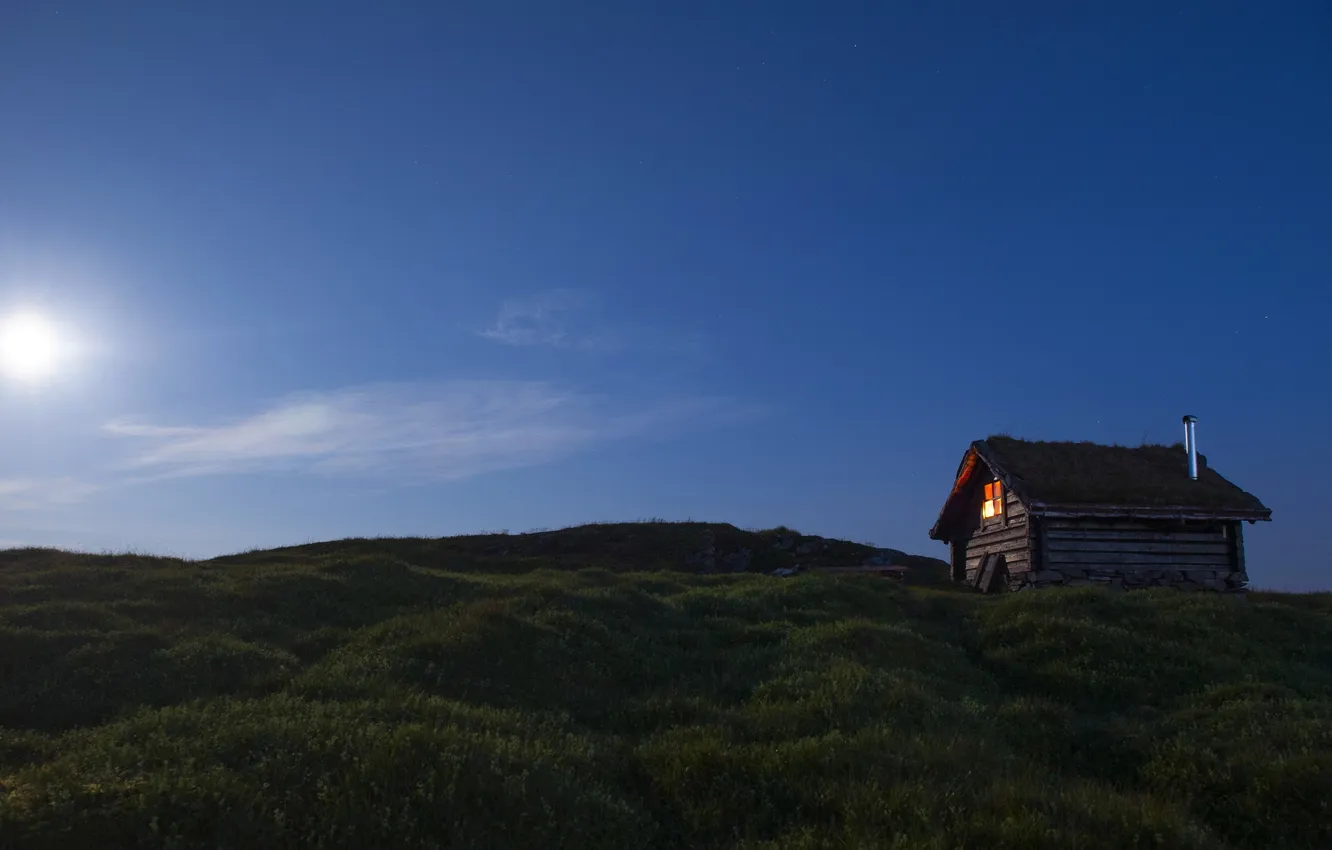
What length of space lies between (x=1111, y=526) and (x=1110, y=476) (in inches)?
87.9

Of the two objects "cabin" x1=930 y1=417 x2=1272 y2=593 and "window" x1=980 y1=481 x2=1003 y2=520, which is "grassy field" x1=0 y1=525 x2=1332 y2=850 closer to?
"cabin" x1=930 y1=417 x2=1272 y2=593

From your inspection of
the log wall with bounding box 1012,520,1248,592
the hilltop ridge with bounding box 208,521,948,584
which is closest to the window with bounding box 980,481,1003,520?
the log wall with bounding box 1012,520,1248,592

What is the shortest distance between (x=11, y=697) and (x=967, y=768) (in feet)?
44.8

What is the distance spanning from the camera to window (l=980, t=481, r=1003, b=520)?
34.1 meters

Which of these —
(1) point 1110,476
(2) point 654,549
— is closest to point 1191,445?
(1) point 1110,476

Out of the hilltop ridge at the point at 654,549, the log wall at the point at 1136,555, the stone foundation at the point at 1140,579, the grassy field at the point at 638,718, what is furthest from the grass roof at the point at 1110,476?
the hilltop ridge at the point at 654,549

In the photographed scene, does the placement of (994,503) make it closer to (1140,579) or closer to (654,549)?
(1140,579)

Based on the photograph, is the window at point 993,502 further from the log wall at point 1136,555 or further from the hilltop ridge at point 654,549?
the hilltop ridge at point 654,549

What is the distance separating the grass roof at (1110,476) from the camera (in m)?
31.1

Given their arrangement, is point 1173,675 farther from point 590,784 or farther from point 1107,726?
point 590,784

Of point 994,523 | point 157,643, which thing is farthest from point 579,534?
point 157,643

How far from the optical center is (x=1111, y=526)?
3131cm

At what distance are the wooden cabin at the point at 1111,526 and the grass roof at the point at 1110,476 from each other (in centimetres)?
4

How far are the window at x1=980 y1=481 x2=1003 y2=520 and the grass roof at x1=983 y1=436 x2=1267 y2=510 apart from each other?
1557 mm
